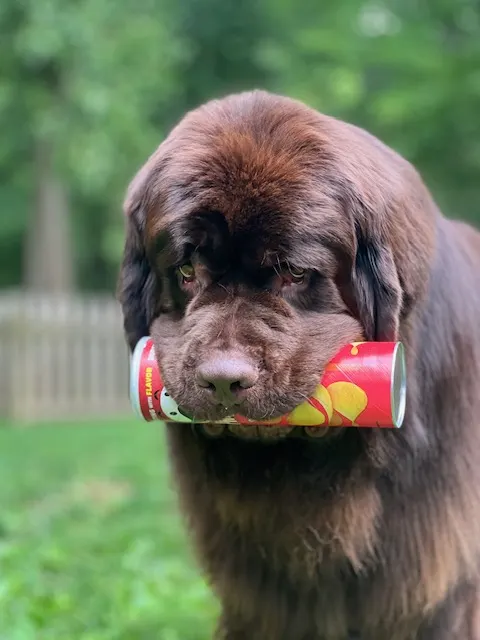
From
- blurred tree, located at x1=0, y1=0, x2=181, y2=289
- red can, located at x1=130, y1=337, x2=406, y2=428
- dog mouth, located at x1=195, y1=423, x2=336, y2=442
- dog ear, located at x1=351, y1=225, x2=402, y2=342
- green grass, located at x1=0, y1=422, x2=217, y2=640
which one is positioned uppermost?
blurred tree, located at x1=0, y1=0, x2=181, y2=289

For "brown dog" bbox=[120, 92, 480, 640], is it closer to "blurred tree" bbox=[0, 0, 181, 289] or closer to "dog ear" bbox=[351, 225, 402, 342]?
"dog ear" bbox=[351, 225, 402, 342]

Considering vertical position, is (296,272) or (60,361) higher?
(60,361)

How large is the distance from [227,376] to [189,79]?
17925mm

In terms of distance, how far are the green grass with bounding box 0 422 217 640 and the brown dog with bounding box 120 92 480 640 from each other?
574mm

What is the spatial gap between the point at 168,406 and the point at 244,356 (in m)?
0.33

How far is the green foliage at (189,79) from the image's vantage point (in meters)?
6.74

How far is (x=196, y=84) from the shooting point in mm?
18844

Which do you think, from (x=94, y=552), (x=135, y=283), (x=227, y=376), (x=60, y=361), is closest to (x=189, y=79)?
(x=60, y=361)

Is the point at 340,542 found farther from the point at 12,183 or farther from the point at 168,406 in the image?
the point at 12,183

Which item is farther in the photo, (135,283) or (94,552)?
(94,552)

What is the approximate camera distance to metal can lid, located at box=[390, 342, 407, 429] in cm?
199

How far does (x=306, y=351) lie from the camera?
1.97 m

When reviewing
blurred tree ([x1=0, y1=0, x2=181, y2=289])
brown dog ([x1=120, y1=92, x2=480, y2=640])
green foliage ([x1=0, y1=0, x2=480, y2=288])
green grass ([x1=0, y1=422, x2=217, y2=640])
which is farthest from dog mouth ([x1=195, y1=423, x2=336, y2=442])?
blurred tree ([x1=0, y1=0, x2=181, y2=289])

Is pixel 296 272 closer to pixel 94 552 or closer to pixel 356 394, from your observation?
pixel 356 394
